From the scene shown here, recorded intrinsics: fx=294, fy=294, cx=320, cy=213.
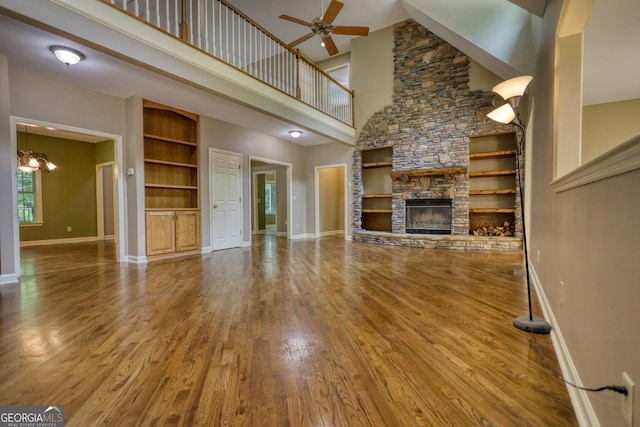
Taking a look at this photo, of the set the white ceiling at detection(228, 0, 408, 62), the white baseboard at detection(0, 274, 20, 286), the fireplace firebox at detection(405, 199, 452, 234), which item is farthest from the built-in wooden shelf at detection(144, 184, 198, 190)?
the fireplace firebox at detection(405, 199, 452, 234)

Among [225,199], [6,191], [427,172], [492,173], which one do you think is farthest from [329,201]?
[6,191]

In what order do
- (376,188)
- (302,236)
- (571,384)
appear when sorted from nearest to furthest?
(571,384), (376,188), (302,236)

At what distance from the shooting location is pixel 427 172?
253 inches

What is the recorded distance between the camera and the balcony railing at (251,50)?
4078 millimetres

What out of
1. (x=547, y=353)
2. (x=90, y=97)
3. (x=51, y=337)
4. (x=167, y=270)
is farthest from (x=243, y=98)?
(x=547, y=353)

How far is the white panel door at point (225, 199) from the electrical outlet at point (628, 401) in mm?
5876

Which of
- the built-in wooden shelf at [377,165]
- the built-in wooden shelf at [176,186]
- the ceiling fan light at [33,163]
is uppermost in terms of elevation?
the built-in wooden shelf at [377,165]

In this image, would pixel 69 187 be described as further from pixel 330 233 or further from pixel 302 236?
pixel 330 233

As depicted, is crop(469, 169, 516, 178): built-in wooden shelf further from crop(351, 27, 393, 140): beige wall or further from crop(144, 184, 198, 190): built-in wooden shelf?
crop(144, 184, 198, 190): built-in wooden shelf

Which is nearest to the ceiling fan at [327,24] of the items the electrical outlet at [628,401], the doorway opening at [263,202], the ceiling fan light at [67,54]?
the ceiling fan light at [67,54]

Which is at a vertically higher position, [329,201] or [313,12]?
[313,12]

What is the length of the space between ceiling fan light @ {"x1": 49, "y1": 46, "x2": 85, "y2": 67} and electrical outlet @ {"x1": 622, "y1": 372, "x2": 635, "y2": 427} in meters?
4.67

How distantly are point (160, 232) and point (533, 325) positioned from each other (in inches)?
203

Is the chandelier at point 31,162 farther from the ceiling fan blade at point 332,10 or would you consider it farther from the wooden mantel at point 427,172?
the wooden mantel at point 427,172
